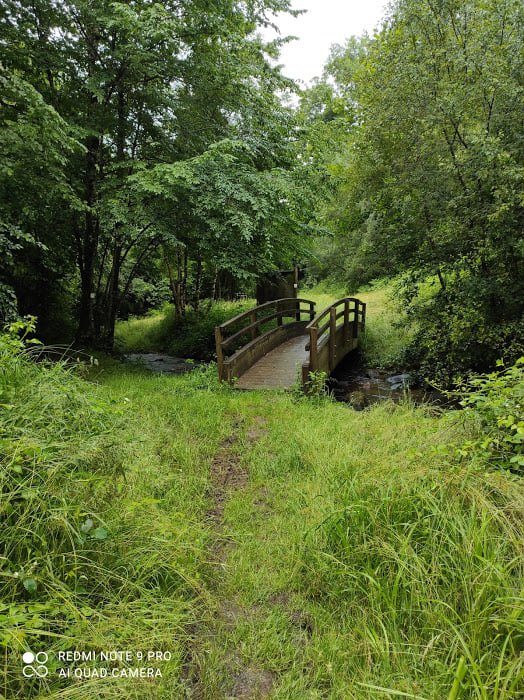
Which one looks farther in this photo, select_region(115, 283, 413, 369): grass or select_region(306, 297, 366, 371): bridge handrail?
select_region(115, 283, 413, 369): grass

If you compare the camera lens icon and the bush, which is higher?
the bush

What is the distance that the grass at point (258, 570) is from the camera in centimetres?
166

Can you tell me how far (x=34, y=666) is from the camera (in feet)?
4.84

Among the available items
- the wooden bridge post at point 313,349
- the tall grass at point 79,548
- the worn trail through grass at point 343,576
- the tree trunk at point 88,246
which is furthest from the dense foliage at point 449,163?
the tall grass at point 79,548

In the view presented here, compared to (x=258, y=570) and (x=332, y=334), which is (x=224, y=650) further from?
(x=332, y=334)

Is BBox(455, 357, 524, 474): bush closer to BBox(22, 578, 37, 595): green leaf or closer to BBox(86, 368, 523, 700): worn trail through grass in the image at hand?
BBox(86, 368, 523, 700): worn trail through grass

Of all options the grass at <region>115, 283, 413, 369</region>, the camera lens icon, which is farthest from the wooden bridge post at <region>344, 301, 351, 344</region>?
the camera lens icon

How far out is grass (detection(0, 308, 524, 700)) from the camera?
5.44 ft

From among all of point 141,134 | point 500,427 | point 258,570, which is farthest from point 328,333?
point 141,134

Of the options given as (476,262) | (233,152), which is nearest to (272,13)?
(233,152)

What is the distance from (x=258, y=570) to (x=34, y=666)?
1.50 m

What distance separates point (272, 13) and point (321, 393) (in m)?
8.36

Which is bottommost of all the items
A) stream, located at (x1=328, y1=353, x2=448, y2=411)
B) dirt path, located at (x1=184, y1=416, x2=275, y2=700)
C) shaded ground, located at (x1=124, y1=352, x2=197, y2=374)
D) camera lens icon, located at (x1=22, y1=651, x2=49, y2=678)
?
dirt path, located at (x1=184, y1=416, x2=275, y2=700)

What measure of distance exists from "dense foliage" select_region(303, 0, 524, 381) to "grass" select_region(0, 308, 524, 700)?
4543 millimetres
